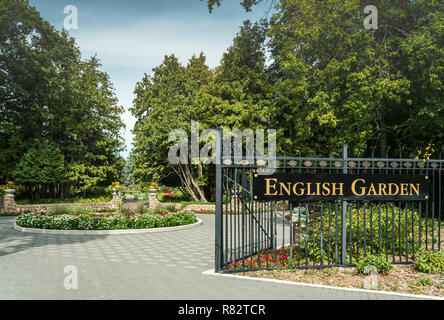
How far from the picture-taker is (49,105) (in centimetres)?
2648

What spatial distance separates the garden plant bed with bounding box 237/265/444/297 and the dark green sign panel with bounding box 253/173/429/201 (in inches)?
58.3

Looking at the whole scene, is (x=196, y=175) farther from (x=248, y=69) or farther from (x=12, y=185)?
(x=12, y=185)

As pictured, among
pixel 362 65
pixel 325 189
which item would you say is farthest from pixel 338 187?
pixel 362 65

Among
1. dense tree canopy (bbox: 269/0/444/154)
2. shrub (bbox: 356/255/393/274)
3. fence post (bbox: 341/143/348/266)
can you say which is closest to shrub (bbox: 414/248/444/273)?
shrub (bbox: 356/255/393/274)

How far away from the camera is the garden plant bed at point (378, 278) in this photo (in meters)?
5.87

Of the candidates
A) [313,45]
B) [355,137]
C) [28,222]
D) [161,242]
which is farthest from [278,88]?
[28,222]

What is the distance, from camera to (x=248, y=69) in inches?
976

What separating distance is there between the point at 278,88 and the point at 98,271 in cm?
1553

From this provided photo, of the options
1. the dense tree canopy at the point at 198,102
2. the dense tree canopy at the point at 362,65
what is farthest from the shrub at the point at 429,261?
the dense tree canopy at the point at 198,102

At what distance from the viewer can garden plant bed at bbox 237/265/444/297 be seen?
5.87 m

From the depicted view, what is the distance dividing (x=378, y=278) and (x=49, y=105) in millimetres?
26965

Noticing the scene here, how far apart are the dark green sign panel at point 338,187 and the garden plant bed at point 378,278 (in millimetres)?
1480

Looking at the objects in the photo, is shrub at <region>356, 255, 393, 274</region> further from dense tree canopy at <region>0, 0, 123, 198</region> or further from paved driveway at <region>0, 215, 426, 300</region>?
dense tree canopy at <region>0, 0, 123, 198</region>

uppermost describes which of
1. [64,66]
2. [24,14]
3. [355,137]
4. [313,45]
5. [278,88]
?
[24,14]
